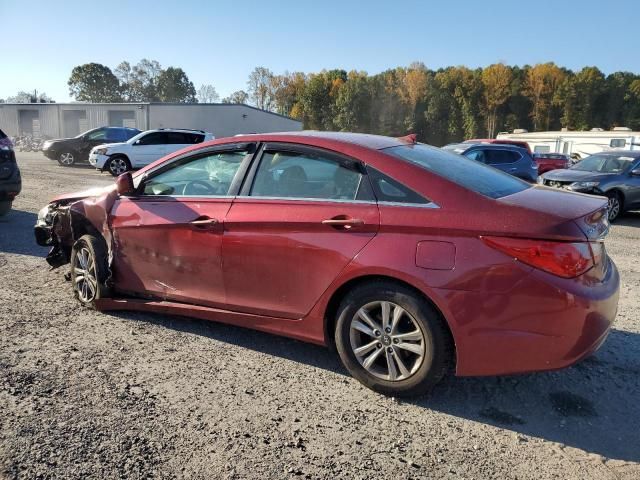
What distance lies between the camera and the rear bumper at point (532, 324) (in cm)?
274

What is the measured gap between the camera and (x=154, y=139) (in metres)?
19.8

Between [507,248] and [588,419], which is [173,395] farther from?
[588,419]

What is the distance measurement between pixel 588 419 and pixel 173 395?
8.08 ft

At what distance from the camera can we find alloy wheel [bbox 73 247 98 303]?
450 centimetres

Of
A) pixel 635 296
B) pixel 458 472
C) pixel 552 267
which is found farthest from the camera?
pixel 635 296

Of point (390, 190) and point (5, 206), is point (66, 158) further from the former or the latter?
point (390, 190)

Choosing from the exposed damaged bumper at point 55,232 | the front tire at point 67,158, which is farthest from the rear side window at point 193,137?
the exposed damaged bumper at point 55,232

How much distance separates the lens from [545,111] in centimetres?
8269

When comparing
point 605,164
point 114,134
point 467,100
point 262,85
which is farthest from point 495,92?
point 605,164

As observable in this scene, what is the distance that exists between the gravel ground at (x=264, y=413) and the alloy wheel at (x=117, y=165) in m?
15.5

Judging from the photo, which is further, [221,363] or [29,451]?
[221,363]

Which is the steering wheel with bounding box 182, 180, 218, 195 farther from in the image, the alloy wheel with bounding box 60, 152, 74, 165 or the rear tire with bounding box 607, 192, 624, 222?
the alloy wheel with bounding box 60, 152, 74, 165

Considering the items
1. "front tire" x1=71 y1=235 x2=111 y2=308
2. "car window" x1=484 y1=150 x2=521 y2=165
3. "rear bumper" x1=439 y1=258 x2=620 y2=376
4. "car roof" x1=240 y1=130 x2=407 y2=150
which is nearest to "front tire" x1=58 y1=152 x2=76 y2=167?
"car window" x1=484 y1=150 x2=521 y2=165

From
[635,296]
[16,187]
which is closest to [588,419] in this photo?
[635,296]
